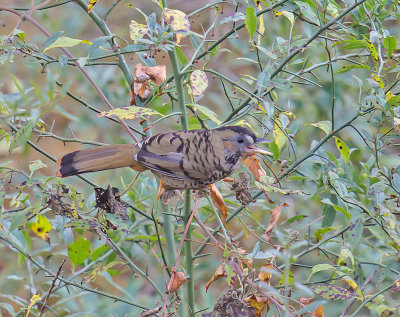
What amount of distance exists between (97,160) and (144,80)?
0.33 metres

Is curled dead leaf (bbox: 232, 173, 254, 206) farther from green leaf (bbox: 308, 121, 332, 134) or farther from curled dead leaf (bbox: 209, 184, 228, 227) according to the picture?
green leaf (bbox: 308, 121, 332, 134)

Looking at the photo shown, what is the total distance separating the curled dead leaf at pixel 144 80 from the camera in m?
1.99

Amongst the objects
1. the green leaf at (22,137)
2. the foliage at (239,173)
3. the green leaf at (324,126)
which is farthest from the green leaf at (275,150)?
the green leaf at (22,137)

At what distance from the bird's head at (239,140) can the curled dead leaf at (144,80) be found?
29 cm

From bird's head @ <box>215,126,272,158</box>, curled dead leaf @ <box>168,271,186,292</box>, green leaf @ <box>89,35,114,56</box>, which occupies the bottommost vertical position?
curled dead leaf @ <box>168,271,186,292</box>

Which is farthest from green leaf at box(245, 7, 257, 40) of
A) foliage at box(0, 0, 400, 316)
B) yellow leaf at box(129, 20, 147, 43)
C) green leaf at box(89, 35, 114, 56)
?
green leaf at box(89, 35, 114, 56)

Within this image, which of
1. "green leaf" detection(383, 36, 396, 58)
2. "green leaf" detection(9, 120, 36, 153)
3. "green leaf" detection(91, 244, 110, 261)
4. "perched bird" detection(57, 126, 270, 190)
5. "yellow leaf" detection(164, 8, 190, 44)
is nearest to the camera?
"green leaf" detection(9, 120, 36, 153)

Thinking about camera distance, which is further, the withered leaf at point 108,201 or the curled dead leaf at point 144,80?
the curled dead leaf at point 144,80

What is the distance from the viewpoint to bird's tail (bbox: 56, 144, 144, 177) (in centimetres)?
200

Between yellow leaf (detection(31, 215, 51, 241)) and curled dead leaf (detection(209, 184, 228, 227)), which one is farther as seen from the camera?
yellow leaf (detection(31, 215, 51, 241))

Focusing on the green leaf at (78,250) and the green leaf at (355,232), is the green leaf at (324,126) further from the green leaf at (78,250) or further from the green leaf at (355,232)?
the green leaf at (78,250)

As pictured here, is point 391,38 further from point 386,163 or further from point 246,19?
point 386,163

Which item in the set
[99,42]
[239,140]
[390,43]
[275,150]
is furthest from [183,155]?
[390,43]

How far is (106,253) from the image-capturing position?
2.44 metres
